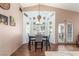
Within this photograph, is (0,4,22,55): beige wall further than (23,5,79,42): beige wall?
No

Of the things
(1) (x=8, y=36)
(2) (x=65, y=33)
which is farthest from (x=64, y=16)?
(1) (x=8, y=36)

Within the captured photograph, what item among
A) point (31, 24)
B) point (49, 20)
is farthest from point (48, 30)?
point (31, 24)

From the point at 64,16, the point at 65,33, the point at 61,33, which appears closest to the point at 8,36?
the point at 61,33

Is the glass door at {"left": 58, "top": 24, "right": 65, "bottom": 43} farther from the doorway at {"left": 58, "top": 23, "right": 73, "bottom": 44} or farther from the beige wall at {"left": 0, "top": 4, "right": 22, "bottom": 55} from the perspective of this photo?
the beige wall at {"left": 0, "top": 4, "right": 22, "bottom": 55}

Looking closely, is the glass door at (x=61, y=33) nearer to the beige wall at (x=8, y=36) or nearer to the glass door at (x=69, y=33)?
the glass door at (x=69, y=33)

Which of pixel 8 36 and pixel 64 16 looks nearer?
pixel 8 36

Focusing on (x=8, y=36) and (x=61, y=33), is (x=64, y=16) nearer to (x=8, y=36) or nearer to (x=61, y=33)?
(x=61, y=33)

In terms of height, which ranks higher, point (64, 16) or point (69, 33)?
point (64, 16)

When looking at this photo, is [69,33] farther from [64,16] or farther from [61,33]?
[64,16]

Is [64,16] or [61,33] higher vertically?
[64,16]

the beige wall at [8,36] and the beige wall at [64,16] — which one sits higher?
the beige wall at [64,16]

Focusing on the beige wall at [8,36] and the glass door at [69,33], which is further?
the glass door at [69,33]

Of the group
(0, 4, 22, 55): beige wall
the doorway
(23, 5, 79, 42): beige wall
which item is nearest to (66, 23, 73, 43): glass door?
the doorway

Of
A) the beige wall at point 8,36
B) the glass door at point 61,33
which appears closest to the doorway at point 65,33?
the glass door at point 61,33
